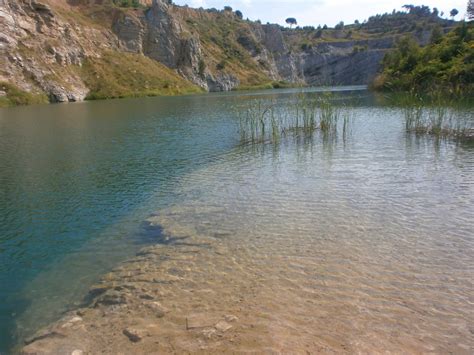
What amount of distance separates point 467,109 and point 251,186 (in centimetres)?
2722

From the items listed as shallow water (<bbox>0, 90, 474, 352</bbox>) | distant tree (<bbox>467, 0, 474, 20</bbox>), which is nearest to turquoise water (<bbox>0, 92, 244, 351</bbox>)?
shallow water (<bbox>0, 90, 474, 352</bbox>)

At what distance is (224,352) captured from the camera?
18.4ft

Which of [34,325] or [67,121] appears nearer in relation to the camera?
[34,325]

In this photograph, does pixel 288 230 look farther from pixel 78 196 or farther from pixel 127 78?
pixel 127 78

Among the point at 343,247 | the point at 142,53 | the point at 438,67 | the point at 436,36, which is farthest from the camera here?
the point at 142,53

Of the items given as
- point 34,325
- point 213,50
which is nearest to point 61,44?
point 213,50

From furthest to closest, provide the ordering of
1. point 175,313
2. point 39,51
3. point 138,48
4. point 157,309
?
1. point 138,48
2. point 39,51
3. point 157,309
4. point 175,313

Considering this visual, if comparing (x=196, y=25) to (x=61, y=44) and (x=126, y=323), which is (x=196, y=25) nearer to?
(x=61, y=44)

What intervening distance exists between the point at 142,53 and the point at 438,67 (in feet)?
299

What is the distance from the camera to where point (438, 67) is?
51.1 meters

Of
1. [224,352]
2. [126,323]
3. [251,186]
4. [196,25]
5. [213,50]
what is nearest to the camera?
Result: [224,352]

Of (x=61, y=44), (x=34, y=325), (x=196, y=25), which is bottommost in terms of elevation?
(x=34, y=325)

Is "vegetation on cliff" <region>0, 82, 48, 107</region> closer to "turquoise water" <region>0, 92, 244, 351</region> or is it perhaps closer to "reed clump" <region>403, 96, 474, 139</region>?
"turquoise water" <region>0, 92, 244, 351</region>

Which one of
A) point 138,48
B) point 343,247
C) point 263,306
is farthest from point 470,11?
point 263,306
